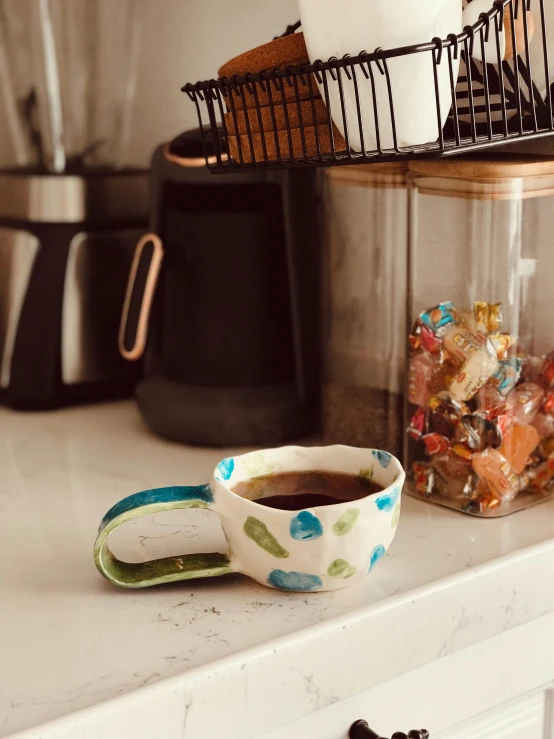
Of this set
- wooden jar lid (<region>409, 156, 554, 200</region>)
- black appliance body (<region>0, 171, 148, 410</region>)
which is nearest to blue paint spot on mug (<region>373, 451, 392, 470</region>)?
wooden jar lid (<region>409, 156, 554, 200</region>)

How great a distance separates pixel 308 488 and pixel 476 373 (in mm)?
156

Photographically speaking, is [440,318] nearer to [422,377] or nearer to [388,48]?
[422,377]

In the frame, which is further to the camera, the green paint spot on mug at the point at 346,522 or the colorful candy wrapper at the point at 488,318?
the colorful candy wrapper at the point at 488,318

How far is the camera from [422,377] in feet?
2.37

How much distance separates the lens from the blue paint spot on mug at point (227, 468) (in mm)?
596

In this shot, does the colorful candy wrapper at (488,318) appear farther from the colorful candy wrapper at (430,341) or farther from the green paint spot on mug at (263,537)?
the green paint spot on mug at (263,537)

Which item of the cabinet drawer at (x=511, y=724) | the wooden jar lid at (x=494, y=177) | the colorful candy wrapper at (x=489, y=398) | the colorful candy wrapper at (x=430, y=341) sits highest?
the wooden jar lid at (x=494, y=177)

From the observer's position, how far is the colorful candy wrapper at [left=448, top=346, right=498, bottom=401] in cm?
68

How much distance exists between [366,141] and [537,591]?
0.31 m

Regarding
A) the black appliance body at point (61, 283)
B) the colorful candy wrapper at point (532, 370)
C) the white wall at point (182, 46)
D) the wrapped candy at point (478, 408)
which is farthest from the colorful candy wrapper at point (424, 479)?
the white wall at point (182, 46)

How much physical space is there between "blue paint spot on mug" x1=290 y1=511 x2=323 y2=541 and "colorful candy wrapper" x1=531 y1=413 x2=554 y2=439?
25 cm

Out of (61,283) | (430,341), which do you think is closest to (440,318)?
(430,341)

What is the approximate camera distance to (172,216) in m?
0.86

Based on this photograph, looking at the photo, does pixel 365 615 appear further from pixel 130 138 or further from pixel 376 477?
pixel 130 138
